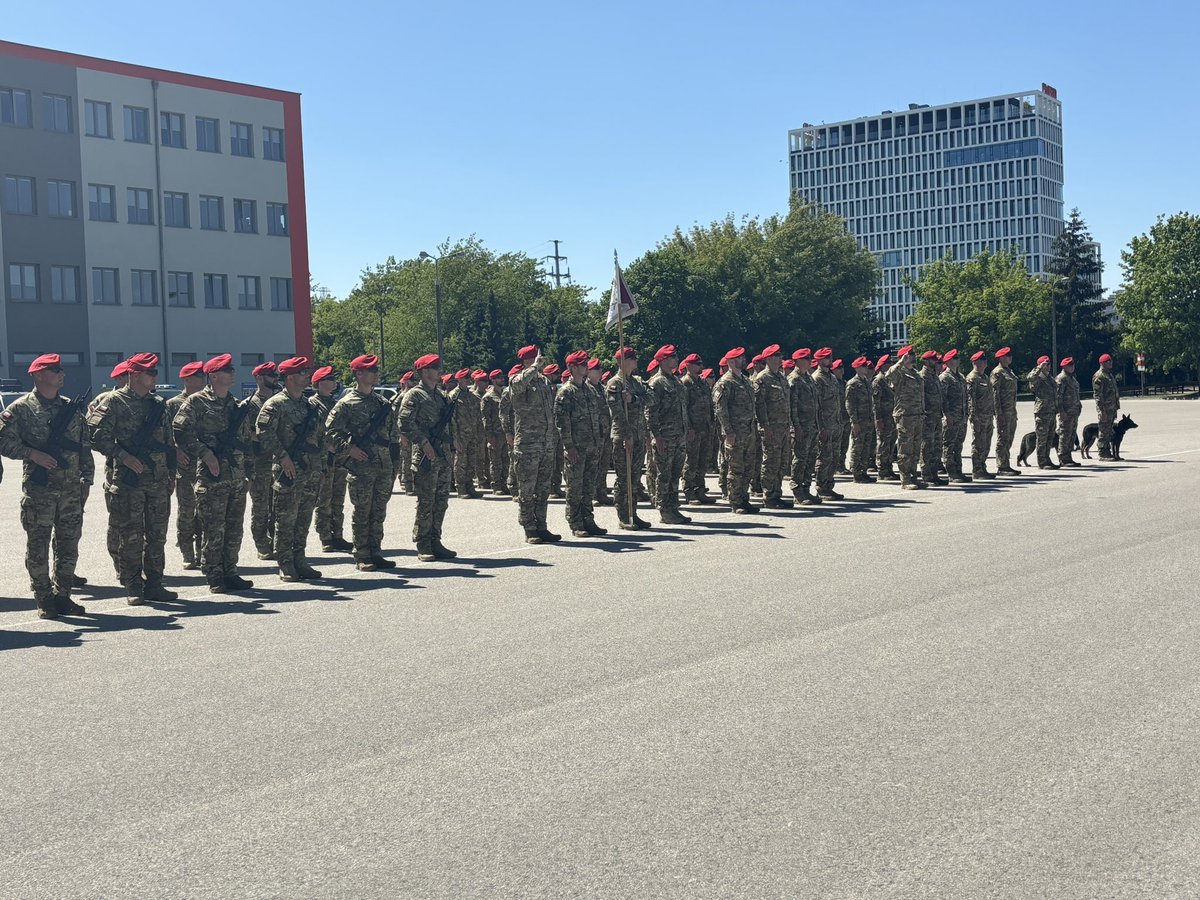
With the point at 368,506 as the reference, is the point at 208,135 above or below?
above

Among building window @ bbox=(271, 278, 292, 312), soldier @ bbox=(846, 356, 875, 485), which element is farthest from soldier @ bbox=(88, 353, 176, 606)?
building window @ bbox=(271, 278, 292, 312)

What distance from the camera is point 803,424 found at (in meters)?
18.1

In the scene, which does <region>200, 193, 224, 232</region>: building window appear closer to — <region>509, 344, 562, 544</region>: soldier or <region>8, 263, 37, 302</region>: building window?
<region>8, 263, 37, 302</region>: building window

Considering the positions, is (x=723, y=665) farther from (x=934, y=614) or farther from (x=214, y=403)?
(x=214, y=403)

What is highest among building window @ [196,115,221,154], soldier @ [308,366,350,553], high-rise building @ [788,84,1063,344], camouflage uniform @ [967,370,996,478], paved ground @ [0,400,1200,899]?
high-rise building @ [788,84,1063,344]

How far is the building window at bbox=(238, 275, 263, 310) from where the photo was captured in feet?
215

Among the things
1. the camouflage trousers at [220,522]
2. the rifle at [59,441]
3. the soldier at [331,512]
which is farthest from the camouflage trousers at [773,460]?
the rifle at [59,441]

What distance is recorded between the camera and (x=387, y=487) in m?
13.0

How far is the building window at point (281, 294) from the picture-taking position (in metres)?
67.2

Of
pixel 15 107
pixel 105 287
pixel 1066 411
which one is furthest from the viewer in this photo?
pixel 105 287

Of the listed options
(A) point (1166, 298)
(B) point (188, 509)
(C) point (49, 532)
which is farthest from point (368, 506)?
(A) point (1166, 298)

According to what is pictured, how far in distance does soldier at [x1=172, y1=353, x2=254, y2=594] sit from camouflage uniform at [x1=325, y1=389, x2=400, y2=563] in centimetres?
116

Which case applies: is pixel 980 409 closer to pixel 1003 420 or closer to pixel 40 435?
pixel 1003 420

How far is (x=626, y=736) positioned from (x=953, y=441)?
15.9 meters
